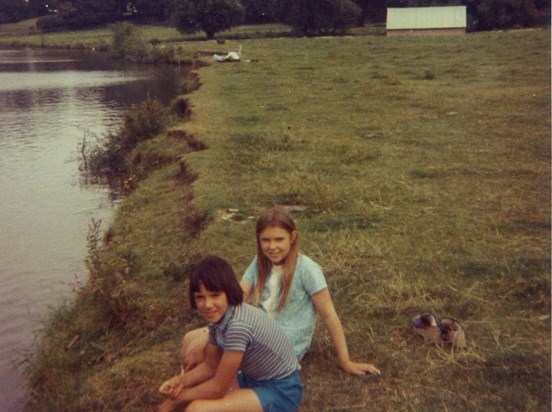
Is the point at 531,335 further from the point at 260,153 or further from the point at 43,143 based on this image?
the point at 43,143

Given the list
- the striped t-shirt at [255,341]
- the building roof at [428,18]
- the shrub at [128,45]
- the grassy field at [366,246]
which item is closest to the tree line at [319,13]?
the building roof at [428,18]

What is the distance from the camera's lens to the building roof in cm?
5209

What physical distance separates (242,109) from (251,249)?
9154 mm

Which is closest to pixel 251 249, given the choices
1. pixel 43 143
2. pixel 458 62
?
pixel 43 143

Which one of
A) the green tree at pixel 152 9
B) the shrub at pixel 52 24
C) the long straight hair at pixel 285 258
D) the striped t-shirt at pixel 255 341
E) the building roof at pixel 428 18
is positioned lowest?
the striped t-shirt at pixel 255 341

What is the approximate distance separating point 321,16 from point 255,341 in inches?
2333

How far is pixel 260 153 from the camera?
10.9 metres

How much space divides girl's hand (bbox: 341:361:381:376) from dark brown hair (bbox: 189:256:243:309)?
1.04m

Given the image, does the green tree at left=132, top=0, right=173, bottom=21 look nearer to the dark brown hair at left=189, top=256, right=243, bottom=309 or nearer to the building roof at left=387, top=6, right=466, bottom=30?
the building roof at left=387, top=6, right=466, bottom=30

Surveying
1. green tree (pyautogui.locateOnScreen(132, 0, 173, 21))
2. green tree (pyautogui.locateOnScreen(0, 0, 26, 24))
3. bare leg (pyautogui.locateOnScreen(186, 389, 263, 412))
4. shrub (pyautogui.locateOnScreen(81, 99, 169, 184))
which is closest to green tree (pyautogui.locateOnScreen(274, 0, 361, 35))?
green tree (pyautogui.locateOnScreen(132, 0, 173, 21))

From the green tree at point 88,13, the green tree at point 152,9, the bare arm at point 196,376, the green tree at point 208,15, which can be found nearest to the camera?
the bare arm at point 196,376

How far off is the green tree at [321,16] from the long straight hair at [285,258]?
2285 inches

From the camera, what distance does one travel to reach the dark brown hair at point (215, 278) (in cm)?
380

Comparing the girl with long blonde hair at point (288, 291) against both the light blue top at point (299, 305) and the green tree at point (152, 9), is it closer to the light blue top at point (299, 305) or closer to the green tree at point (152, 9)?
the light blue top at point (299, 305)
